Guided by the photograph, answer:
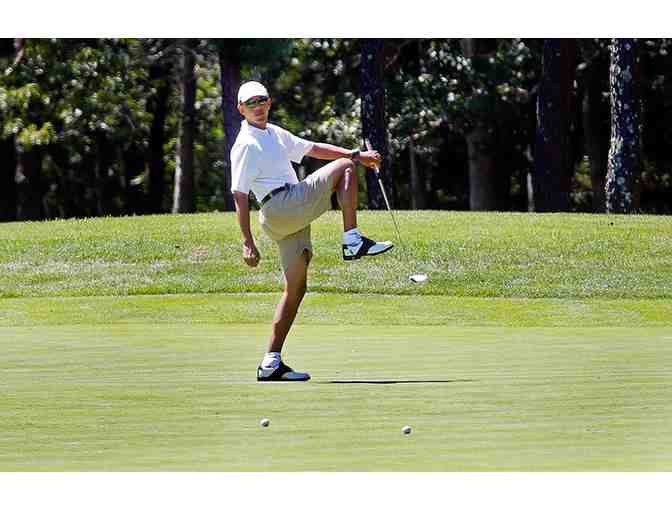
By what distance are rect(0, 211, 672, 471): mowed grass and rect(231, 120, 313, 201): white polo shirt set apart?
1.38 m

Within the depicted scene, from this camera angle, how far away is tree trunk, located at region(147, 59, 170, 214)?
162ft

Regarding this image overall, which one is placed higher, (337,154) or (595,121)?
(337,154)

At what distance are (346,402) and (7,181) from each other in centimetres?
3561

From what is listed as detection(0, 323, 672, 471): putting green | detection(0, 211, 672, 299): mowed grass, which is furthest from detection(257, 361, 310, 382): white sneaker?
detection(0, 211, 672, 299): mowed grass

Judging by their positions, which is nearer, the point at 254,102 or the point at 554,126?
the point at 254,102

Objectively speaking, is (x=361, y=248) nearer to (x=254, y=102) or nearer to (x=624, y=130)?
(x=254, y=102)

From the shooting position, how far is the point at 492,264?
20.9m

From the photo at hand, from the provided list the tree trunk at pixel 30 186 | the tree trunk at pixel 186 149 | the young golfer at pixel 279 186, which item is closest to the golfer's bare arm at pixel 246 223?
the young golfer at pixel 279 186

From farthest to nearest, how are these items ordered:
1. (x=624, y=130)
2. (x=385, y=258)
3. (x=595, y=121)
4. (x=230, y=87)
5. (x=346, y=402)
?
(x=595, y=121) → (x=230, y=87) → (x=624, y=130) → (x=385, y=258) → (x=346, y=402)

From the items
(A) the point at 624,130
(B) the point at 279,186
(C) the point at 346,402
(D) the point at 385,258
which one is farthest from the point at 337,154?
(A) the point at 624,130

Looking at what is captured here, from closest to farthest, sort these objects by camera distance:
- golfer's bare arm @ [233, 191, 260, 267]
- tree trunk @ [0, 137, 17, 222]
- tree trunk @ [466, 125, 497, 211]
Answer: golfer's bare arm @ [233, 191, 260, 267] → tree trunk @ [0, 137, 17, 222] → tree trunk @ [466, 125, 497, 211]

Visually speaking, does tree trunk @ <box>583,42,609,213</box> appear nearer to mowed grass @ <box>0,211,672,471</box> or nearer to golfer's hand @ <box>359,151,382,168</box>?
mowed grass @ <box>0,211,672,471</box>

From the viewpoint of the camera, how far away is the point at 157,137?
51.5 meters

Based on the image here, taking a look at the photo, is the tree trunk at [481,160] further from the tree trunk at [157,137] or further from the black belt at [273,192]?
the black belt at [273,192]
